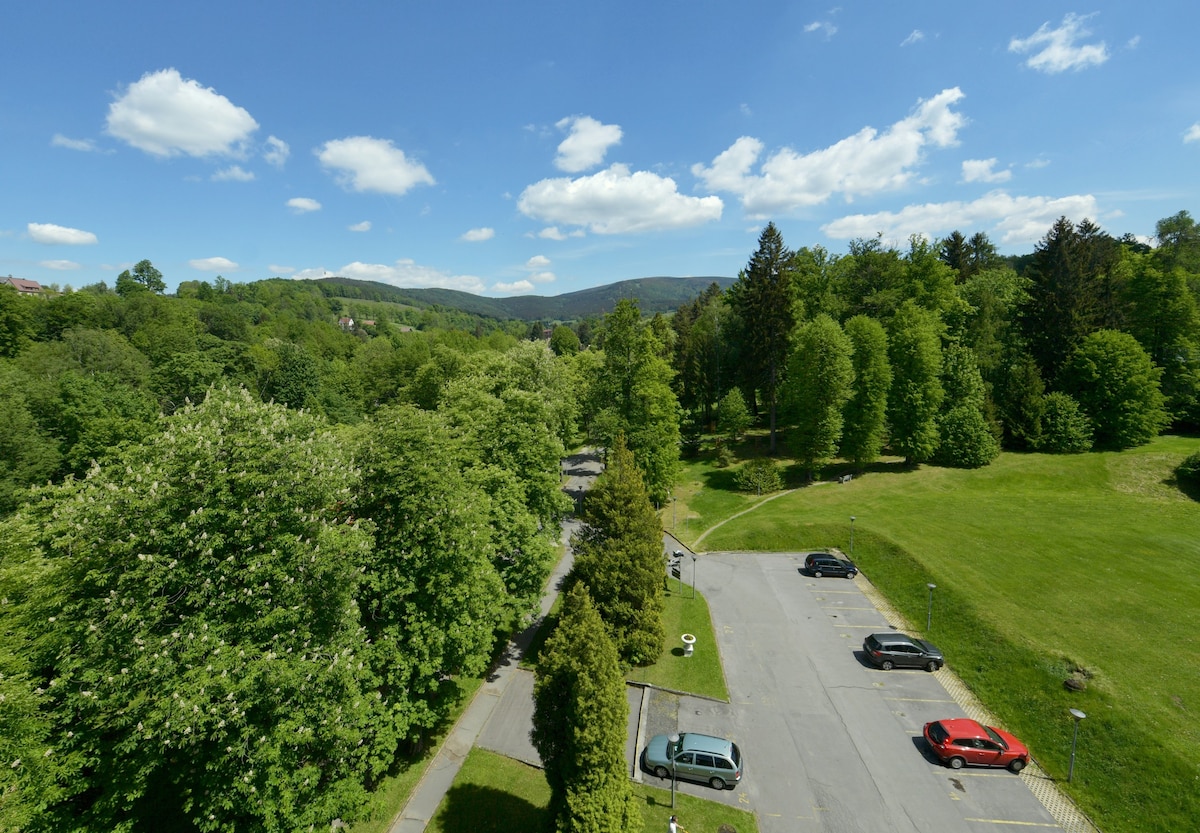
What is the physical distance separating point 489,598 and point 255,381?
7051 cm

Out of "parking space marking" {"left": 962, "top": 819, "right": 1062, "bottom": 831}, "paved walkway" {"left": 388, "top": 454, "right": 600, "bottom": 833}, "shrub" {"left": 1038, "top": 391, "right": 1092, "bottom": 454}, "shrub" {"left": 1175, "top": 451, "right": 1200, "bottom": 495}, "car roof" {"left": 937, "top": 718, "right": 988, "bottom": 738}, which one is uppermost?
"shrub" {"left": 1038, "top": 391, "right": 1092, "bottom": 454}

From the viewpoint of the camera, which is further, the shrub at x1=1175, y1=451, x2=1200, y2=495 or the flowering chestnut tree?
the shrub at x1=1175, y1=451, x2=1200, y2=495

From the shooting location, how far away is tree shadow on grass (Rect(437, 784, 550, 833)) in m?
15.5

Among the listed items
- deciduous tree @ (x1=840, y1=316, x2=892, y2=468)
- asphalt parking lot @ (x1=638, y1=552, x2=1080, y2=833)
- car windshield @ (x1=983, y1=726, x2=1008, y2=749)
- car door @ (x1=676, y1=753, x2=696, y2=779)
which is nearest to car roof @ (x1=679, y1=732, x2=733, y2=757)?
car door @ (x1=676, y1=753, x2=696, y2=779)

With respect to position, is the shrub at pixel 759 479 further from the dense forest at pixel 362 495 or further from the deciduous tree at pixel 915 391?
the deciduous tree at pixel 915 391

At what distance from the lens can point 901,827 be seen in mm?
14961

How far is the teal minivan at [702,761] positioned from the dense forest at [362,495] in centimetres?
699

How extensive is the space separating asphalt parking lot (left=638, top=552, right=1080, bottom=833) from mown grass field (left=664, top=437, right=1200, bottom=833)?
1817 mm

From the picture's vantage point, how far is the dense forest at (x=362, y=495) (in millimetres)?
11023

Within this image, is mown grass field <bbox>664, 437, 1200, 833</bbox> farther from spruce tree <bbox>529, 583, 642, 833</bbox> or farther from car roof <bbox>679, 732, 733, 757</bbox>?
spruce tree <bbox>529, 583, 642, 833</bbox>

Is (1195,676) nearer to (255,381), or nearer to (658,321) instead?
(658,321)

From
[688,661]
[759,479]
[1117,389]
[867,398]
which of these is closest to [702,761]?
[688,661]

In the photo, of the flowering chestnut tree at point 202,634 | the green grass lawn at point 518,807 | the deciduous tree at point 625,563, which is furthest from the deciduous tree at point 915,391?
the flowering chestnut tree at point 202,634

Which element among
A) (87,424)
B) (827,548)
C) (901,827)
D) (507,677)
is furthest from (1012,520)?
(87,424)
